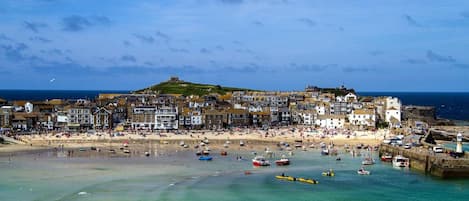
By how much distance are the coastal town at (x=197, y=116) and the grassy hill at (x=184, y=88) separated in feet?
125

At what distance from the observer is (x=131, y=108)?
314 feet

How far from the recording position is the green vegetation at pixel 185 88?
474 feet

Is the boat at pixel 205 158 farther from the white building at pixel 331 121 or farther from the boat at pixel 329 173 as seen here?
the white building at pixel 331 121

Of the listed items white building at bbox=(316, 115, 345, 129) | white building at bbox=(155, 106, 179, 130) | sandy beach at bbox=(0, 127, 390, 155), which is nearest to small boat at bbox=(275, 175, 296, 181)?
sandy beach at bbox=(0, 127, 390, 155)

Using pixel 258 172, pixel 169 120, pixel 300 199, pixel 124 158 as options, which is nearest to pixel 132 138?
pixel 169 120

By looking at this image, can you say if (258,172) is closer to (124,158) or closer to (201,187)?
(201,187)

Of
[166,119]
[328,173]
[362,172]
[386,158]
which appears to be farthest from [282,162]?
[166,119]

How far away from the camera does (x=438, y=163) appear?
47375mm

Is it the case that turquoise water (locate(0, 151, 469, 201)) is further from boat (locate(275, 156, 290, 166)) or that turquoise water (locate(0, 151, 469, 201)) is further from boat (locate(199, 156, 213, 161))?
boat (locate(199, 156, 213, 161))

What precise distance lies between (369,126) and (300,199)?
53119mm

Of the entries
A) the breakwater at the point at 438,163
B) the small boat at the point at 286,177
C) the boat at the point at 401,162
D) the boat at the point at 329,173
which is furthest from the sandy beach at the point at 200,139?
the small boat at the point at 286,177

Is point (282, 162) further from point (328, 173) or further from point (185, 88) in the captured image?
point (185, 88)

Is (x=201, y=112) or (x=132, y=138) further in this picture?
(x=201, y=112)

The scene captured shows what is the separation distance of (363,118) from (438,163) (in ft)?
142
